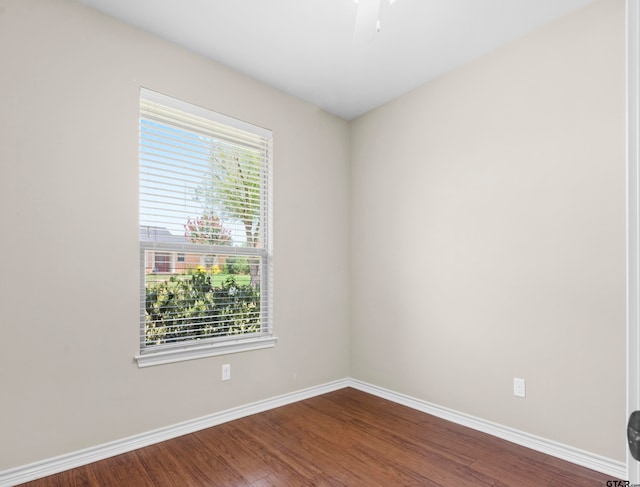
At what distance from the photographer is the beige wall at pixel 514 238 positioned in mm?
2176

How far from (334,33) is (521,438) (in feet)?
9.74

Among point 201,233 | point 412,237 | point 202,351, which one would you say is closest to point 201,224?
point 201,233

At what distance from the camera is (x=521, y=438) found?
246 centimetres

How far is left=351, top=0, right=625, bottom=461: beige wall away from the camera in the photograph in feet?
7.14

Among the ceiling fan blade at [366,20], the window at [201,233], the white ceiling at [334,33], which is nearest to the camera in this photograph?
the ceiling fan blade at [366,20]

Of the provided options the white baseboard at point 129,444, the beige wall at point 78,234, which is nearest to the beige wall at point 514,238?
the white baseboard at point 129,444

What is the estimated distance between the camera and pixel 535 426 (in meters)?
2.41

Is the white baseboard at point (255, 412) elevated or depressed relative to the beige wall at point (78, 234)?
depressed

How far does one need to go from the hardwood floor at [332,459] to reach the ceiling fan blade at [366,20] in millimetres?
2347

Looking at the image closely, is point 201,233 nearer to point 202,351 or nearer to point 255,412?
point 202,351

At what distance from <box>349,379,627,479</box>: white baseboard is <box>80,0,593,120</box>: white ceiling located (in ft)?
8.73

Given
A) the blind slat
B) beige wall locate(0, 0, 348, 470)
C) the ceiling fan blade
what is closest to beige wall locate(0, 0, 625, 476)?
beige wall locate(0, 0, 348, 470)

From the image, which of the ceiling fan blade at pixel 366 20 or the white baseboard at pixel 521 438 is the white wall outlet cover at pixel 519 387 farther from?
the ceiling fan blade at pixel 366 20

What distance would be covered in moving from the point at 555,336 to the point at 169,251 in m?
2.61
